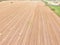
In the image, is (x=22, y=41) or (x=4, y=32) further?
(x=4, y=32)

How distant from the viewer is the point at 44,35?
6.60ft

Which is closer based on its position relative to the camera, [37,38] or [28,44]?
[28,44]

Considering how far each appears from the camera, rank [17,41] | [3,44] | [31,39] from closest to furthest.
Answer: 1. [3,44]
2. [17,41]
3. [31,39]

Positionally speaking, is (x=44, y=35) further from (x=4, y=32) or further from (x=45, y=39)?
(x=4, y=32)

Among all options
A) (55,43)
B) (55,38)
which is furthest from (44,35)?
(55,43)

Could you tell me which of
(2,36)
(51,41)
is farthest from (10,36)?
(51,41)

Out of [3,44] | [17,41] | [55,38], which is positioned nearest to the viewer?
[3,44]

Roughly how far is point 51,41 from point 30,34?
31 cm

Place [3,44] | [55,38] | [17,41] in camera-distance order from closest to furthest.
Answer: [3,44] < [17,41] < [55,38]

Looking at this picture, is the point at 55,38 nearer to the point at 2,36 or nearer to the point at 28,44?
the point at 28,44

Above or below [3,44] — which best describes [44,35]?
below

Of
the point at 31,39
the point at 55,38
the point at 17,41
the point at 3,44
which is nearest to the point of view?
the point at 3,44

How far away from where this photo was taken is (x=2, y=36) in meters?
1.84

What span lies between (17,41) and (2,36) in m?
0.25
